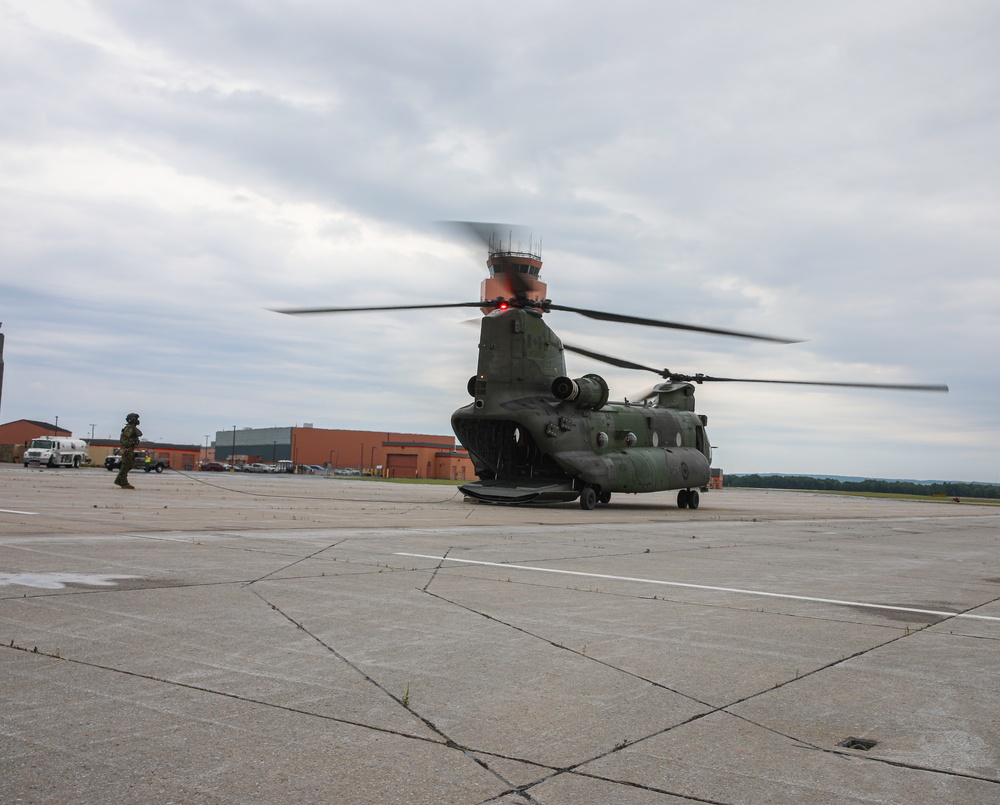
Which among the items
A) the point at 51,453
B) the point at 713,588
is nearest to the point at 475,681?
the point at 713,588

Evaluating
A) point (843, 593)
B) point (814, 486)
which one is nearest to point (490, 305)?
point (843, 593)

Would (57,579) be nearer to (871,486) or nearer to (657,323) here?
(657,323)

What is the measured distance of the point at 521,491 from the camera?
2414 cm

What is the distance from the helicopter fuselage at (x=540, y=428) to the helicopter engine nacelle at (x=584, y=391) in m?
0.03

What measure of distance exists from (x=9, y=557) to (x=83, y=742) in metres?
5.83

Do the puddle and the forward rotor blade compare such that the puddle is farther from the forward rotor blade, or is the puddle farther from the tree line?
the tree line

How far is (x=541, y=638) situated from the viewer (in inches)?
225

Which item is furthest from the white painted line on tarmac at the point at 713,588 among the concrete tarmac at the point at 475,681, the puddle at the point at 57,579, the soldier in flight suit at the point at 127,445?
the soldier in flight suit at the point at 127,445

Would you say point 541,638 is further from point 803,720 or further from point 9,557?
point 9,557

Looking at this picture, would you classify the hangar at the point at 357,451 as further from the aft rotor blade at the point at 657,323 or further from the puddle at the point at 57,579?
the puddle at the point at 57,579

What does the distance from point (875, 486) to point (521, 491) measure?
388 feet

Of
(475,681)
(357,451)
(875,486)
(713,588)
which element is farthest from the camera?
(875,486)

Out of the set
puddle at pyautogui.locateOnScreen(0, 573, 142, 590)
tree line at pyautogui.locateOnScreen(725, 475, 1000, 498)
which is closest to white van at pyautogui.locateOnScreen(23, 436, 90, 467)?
puddle at pyautogui.locateOnScreen(0, 573, 142, 590)

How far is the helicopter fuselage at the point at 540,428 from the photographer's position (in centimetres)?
2455
